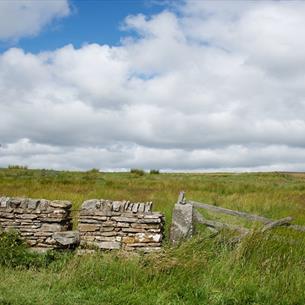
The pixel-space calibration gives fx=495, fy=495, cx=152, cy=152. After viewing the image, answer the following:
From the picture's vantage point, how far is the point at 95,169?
42.7 m

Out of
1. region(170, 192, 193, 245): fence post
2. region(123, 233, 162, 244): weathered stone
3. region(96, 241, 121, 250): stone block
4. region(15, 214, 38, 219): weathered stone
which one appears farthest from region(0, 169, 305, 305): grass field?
region(15, 214, 38, 219): weathered stone

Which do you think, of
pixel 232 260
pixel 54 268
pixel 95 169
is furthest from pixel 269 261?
Result: pixel 95 169

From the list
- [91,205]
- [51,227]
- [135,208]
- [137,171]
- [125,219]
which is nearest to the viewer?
Answer: [125,219]

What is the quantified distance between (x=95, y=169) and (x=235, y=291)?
115 ft

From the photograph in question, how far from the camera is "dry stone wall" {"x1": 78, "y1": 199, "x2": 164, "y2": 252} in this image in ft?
36.4

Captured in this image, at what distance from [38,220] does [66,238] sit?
93 centimetres

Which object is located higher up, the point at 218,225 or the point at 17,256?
the point at 218,225

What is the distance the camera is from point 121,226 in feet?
36.8

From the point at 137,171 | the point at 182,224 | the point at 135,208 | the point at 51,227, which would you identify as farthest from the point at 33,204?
the point at 137,171

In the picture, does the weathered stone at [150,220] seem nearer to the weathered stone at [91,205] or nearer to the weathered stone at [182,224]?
the weathered stone at [182,224]

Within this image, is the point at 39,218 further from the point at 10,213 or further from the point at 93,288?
the point at 93,288

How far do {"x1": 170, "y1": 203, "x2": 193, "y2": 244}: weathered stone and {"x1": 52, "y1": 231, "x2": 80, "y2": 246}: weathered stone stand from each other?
217 cm

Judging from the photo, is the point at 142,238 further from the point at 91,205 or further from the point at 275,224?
the point at 275,224

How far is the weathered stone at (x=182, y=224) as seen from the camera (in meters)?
11.1
